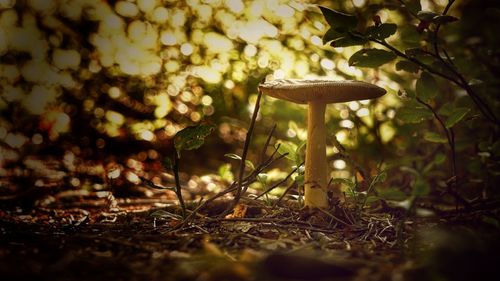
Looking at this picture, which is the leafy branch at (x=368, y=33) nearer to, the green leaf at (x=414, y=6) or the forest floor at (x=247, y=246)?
the green leaf at (x=414, y=6)

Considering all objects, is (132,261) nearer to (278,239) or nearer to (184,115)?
(278,239)

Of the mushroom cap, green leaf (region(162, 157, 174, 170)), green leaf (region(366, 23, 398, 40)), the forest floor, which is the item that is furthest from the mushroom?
green leaf (region(162, 157, 174, 170))

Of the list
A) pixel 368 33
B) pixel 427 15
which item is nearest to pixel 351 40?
pixel 368 33

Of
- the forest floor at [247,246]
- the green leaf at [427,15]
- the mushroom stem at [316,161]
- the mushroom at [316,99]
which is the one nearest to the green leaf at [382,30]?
the green leaf at [427,15]

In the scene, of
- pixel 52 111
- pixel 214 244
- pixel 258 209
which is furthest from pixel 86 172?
pixel 214 244

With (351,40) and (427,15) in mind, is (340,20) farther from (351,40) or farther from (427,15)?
(427,15)

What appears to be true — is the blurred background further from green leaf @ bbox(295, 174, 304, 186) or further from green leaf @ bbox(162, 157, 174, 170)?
green leaf @ bbox(162, 157, 174, 170)
